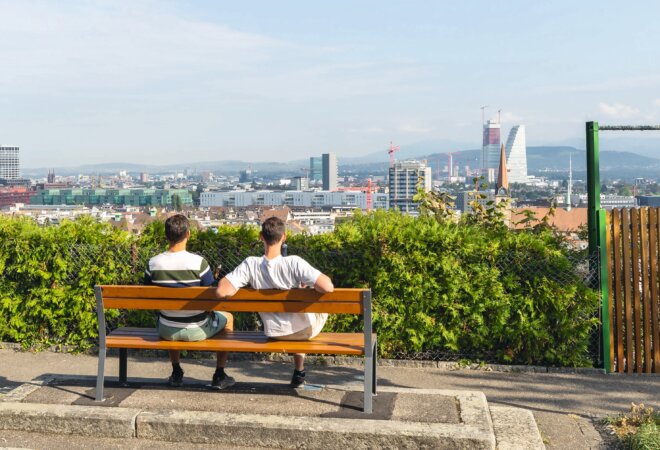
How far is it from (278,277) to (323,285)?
426mm

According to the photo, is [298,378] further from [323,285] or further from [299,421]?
[323,285]

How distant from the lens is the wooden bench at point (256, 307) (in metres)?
5.12

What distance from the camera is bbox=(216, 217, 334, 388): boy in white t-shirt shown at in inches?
209

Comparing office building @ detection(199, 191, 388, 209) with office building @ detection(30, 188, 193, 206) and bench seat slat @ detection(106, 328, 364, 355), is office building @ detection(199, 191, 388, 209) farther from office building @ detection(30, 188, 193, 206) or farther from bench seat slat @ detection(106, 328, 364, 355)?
bench seat slat @ detection(106, 328, 364, 355)

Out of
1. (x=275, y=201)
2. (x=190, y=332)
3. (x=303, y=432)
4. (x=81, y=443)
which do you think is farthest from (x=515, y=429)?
(x=275, y=201)

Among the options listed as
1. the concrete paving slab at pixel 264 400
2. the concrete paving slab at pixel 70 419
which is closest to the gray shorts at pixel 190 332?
the concrete paving slab at pixel 264 400

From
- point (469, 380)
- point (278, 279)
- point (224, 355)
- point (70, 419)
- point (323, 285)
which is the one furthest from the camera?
point (469, 380)

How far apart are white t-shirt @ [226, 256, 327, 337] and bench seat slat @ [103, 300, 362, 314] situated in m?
0.15

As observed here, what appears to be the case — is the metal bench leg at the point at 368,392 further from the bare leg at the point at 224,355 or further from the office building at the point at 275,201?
the office building at the point at 275,201

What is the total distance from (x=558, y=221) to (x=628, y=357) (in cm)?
171

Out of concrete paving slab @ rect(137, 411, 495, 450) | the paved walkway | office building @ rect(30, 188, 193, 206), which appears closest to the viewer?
concrete paving slab @ rect(137, 411, 495, 450)

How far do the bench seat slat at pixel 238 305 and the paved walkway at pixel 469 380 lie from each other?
800 millimetres

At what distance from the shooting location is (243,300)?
17.3 feet

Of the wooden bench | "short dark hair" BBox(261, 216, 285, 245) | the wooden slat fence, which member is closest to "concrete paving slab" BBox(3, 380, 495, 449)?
the wooden bench
